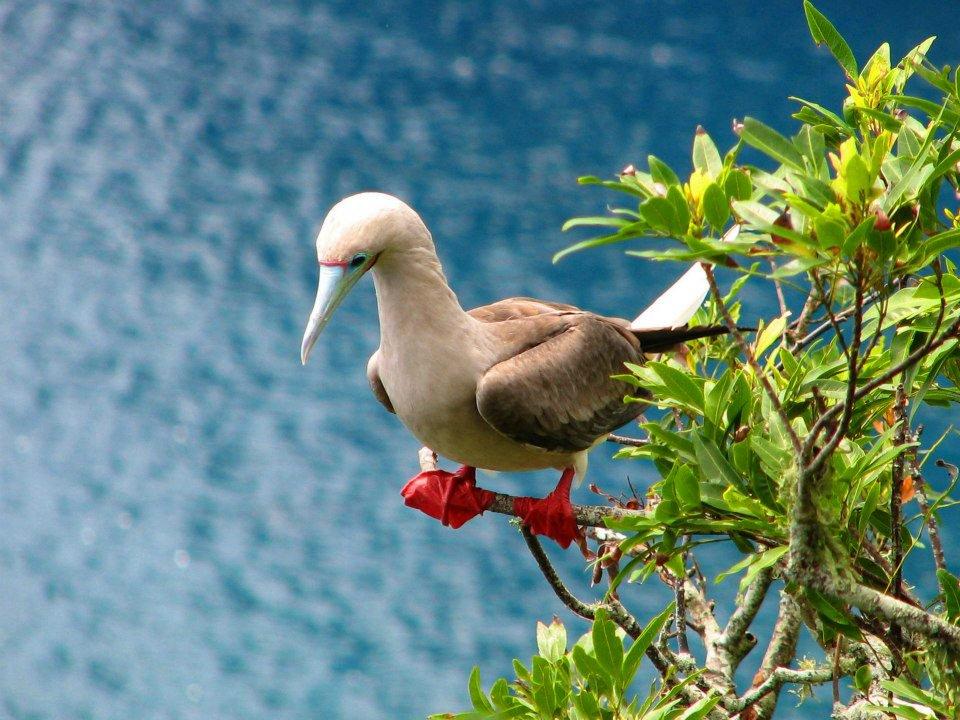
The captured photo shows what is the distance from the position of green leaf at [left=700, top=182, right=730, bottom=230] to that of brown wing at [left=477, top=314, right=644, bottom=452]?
2.14 feet

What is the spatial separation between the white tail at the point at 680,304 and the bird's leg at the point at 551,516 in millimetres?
330

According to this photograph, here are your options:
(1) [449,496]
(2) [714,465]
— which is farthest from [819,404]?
(1) [449,496]

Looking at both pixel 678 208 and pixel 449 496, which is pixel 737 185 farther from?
pixel 449 496

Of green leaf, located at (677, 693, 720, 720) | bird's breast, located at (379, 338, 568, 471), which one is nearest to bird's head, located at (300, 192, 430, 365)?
bird's breast, located at (379, 338, 568, 471)

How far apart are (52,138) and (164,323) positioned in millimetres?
1350

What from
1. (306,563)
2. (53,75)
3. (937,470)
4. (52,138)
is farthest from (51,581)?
(937,470)

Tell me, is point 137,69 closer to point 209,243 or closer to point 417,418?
point 209,243

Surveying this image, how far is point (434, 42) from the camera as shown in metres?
6.03

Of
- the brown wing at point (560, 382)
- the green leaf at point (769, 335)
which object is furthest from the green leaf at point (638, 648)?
the brown wing at point (560, 382)

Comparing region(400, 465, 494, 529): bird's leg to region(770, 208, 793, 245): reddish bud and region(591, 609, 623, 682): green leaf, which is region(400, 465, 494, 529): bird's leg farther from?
region(770, 208, 793, 245): reddish bud

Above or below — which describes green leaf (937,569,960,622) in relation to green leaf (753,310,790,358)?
below

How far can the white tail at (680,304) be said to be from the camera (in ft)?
5.83

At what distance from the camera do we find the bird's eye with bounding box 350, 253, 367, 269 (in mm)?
1454

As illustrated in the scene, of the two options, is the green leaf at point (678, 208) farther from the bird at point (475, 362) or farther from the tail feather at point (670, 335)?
the tail feather at point (670, 335)
